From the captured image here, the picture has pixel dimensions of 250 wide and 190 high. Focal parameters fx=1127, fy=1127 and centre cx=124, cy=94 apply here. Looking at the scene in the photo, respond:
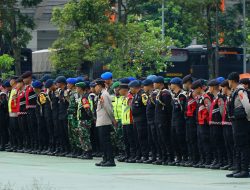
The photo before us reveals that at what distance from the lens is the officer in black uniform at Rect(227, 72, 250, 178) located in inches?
797

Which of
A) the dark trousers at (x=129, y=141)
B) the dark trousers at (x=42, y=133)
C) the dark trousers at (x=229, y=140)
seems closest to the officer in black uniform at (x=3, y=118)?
the dark trousers at (x=42, y=133)

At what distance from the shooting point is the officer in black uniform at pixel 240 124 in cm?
2023

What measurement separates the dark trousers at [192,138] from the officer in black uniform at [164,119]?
701 mm

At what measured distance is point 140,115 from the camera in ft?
83.0

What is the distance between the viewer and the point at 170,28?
75688mm

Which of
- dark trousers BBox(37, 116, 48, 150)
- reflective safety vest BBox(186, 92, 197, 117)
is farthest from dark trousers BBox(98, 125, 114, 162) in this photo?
dark trousers BBox(37, 116, 48, 150)

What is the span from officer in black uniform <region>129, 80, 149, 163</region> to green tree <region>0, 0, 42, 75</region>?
2335 cm

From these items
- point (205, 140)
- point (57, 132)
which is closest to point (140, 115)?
point (205, 140)

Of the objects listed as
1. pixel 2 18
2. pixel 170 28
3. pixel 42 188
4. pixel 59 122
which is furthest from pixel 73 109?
pixel 170 28

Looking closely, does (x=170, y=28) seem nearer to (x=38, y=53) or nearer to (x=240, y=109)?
(x=38, y=53)

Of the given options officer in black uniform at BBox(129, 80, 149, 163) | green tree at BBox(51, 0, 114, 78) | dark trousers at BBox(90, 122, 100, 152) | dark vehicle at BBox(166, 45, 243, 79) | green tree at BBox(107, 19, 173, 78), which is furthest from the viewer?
dark vehicle at BBox(166, 45, 243, 79)

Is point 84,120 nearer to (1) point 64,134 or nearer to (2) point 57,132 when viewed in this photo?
A: (1) point 64,134

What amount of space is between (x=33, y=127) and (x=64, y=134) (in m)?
1.52

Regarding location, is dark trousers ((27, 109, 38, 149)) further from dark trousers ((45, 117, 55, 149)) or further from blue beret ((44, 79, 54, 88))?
blue beret ((44, 79, 54, 88))
